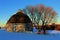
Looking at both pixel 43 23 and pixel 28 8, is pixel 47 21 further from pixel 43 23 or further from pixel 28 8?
pixel 28 8

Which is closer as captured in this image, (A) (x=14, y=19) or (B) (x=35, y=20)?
(B) (x=35, y=20)

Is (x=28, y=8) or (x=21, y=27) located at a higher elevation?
(x=28, y=8)

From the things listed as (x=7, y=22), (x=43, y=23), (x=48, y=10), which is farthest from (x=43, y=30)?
(x=7, y=22)

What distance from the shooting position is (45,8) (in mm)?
37938

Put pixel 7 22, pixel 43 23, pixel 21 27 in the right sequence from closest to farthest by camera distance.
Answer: pixel 43 23 < pixel 21 27 < pixel 7 22

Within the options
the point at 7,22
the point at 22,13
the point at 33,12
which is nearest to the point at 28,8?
the point at 33,12

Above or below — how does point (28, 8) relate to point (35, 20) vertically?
above

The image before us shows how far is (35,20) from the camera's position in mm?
39281

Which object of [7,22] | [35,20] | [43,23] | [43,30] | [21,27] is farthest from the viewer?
[7,22]

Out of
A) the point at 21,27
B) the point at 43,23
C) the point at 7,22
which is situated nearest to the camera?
the point at 43,23

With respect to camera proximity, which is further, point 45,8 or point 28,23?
point 28,23

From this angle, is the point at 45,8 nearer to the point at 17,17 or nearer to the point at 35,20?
the point at 35,20

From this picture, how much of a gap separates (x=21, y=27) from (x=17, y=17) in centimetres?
309

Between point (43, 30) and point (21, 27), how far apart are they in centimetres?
1039
